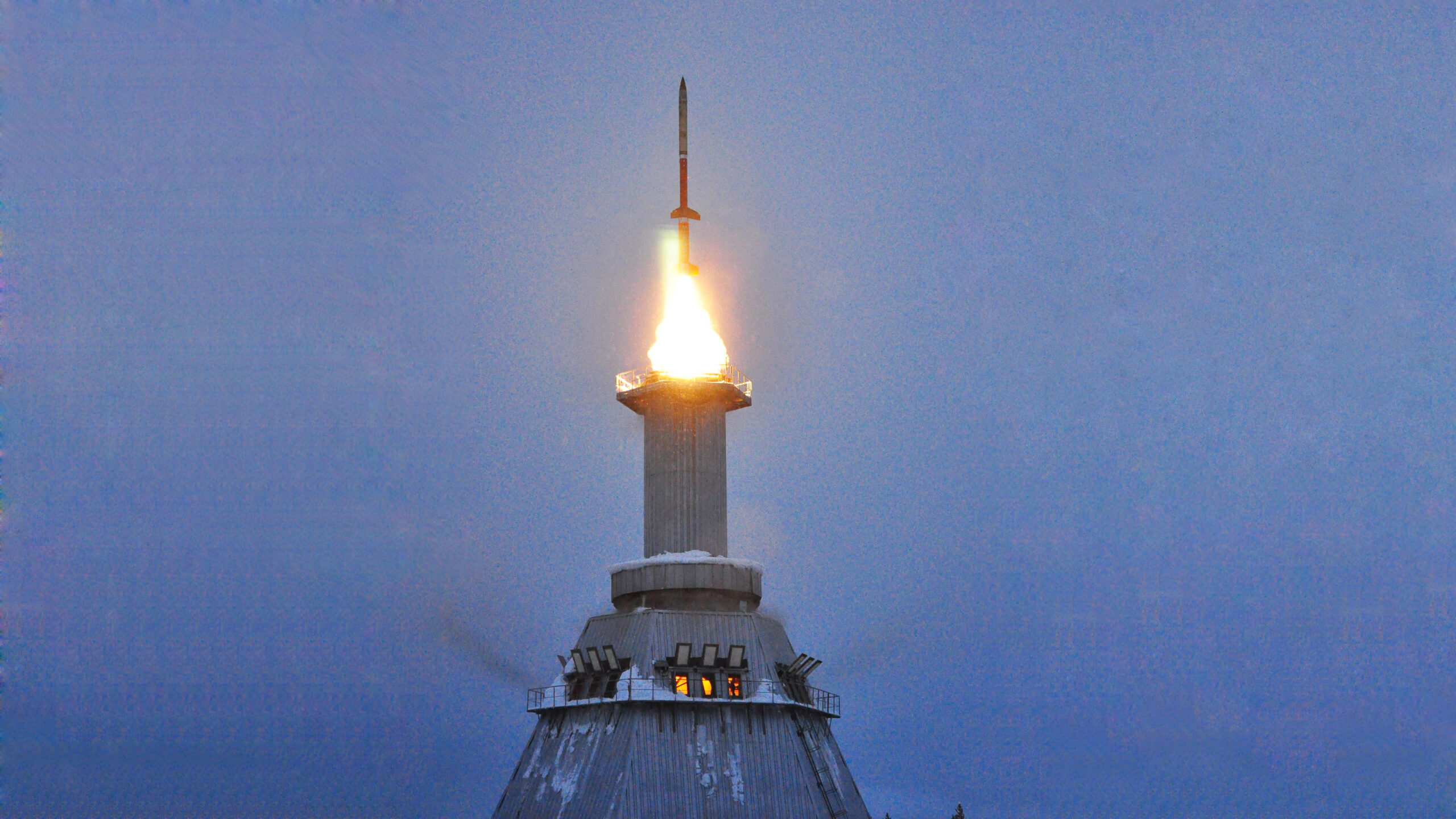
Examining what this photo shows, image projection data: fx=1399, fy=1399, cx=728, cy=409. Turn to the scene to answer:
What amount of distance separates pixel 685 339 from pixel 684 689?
914 inches

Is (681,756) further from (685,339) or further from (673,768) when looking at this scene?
(685,339)

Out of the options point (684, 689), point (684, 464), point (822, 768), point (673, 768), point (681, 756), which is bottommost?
point (673, 768)

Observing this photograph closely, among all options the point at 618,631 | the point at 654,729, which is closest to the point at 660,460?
the point at 618,631

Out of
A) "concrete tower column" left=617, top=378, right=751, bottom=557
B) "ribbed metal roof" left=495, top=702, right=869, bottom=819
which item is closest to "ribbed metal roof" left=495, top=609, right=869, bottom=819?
"ribbed metal roof" left=495, top=702, right=869, bottom=819

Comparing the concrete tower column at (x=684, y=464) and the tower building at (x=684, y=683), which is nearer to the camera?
the tower building at (x=684, y=683)

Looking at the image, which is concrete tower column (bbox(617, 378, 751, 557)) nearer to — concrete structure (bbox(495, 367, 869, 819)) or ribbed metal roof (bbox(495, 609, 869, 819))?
concrete structure (bbox(495, 367, 869, 819))

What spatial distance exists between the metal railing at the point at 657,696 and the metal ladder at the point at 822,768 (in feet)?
4.59

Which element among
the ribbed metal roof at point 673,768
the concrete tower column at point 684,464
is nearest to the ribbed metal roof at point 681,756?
the ribbed metal roof at point 673,768

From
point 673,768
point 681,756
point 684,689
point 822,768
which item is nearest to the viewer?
point 673,768

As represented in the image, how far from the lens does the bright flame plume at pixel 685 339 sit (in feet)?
294

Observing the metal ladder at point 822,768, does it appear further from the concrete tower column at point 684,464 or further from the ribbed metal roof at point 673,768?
the concrete tower column at point 684,464

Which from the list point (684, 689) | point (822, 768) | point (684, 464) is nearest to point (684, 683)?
point (684, 689)

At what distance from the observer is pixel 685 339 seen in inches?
3551

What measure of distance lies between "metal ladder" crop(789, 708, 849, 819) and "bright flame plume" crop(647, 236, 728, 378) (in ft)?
73.8
